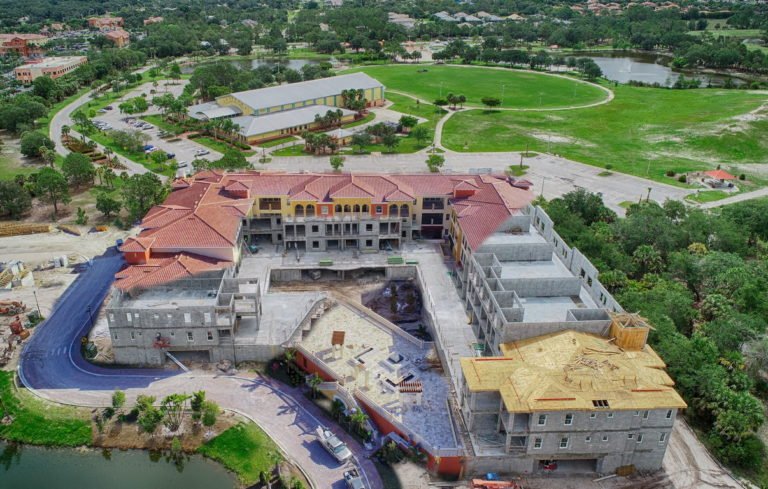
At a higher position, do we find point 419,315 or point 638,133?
point 638,133

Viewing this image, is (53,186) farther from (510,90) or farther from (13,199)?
(510,90)

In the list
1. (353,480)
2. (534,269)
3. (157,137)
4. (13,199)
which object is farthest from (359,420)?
(157,137)

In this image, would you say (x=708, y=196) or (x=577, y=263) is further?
(x=708, y=196)

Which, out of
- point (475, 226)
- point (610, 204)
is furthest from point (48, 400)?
point (610, 204)

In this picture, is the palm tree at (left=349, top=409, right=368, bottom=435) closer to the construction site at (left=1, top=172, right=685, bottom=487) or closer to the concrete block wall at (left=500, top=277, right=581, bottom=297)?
the construction site at (left=1, top=172, right=685, bottom=487)

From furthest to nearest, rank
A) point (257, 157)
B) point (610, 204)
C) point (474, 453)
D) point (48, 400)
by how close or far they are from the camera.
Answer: point (257, 157) → point (610, 204) → point (48, 400) → point (474, 453)

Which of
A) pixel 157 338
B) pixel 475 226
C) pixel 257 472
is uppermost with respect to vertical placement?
pixel 475 226

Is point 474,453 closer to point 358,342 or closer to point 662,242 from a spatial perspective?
point 358,342
